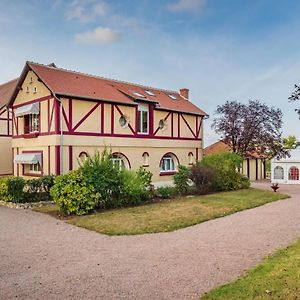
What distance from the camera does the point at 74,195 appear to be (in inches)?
543

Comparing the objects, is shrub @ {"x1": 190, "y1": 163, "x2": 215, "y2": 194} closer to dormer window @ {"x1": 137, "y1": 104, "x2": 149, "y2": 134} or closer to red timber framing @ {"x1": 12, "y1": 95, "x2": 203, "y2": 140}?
red timber framing @ {"x1": 12, "y1": 95, "x2": 203, "y2": 140}

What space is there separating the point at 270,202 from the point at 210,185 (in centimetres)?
462

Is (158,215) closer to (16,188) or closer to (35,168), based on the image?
(16,188)

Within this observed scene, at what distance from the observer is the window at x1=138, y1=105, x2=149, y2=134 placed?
2556 centimetres

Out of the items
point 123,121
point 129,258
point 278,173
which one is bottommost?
point 129,258

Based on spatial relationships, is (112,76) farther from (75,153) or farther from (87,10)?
(87,10)

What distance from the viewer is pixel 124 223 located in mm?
12000

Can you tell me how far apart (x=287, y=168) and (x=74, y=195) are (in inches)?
981

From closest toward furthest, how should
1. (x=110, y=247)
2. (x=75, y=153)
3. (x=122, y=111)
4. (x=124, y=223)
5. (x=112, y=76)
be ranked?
(x=110, y=247) → (x=124, y=223) → (x=75, y=153) → (x=122, y=111) → (x=112, y=76)

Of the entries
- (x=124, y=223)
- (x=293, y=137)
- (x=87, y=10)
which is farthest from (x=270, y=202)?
(x=293, y=137)

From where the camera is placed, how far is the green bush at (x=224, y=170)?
22.4m

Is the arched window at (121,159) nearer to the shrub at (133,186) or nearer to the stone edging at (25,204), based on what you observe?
the shrub at (133,186)

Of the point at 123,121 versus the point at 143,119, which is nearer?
the point at 123,121

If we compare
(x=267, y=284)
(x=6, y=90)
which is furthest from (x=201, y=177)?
(x=6, y=90)
